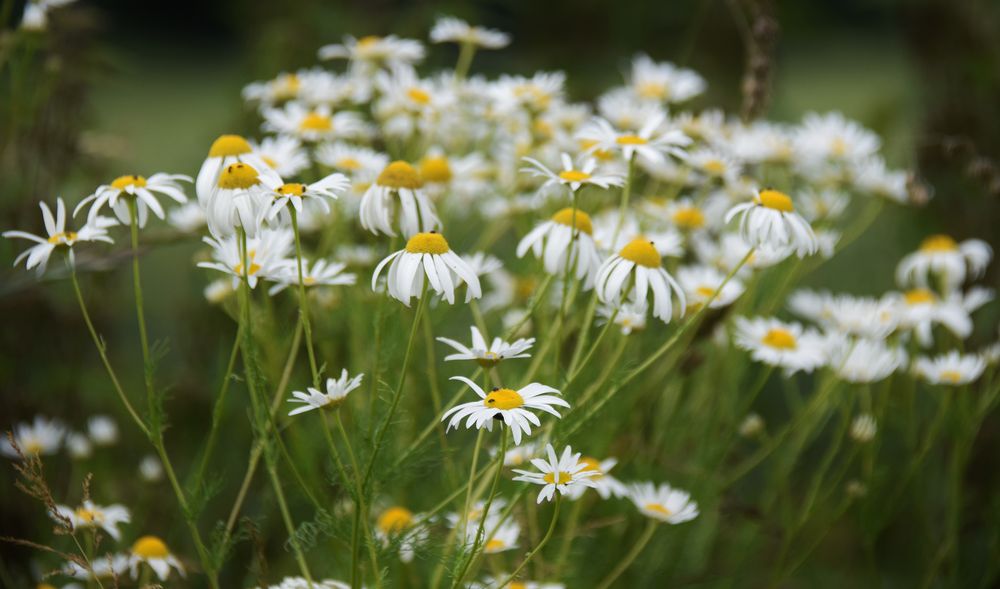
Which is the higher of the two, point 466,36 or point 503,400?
point 466,36

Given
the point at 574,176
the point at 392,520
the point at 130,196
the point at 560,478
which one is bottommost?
the point at 392,520

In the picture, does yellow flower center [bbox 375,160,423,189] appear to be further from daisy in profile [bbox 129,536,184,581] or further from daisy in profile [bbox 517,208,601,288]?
daisy in profile [bbox 129,536,184,581]

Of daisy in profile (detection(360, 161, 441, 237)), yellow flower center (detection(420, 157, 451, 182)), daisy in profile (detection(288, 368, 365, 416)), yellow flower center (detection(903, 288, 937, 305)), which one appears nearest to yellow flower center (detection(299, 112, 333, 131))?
yellow flower center (detection(420, 157, 451, 182))

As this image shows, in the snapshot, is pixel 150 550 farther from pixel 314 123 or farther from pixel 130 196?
pixel 314 123

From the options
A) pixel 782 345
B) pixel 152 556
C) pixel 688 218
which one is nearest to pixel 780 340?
→ pixel 782 345

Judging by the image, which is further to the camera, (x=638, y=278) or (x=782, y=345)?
(x=782, y=345)

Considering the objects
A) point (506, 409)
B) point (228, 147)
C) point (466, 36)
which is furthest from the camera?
point (466, 36)

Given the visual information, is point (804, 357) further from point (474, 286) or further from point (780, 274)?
point (474, 286)

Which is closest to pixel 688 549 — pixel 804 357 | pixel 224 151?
pixel 804 357
